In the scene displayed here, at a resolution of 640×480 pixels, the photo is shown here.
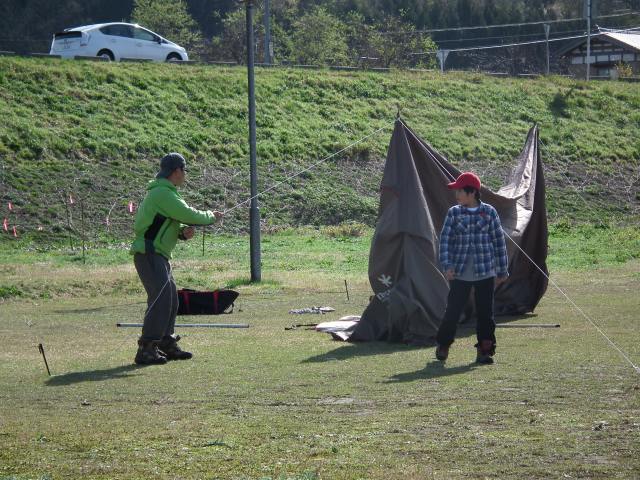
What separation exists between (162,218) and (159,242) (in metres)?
0.25

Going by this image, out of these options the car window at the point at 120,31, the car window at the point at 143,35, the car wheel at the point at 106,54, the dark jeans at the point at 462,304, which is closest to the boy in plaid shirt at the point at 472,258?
the dark jeans at the point at 462,304

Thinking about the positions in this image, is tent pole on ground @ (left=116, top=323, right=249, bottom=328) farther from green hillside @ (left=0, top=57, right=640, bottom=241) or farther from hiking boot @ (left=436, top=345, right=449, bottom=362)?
green hillside @ (left=0, top=57, right=640, bottom=241)

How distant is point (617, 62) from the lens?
7250 centimetres

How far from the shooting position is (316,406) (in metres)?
8.67

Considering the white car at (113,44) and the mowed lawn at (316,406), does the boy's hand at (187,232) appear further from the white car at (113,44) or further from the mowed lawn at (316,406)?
the white car at (113,44)

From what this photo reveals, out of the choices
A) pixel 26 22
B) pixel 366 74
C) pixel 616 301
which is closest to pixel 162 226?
pixel 616 301

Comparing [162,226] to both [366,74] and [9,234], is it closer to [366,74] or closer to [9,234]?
[9,234]

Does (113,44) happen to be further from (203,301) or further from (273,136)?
(203,301)

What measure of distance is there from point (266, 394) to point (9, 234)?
19980 millimetres

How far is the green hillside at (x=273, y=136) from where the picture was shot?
31.6m

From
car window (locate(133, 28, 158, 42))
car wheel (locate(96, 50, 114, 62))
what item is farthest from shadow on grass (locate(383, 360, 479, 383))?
car window (locate(133, 28, 158, 42))

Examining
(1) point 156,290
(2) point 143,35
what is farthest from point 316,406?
(2) point 143,35

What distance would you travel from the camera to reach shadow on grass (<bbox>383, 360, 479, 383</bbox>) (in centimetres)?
996

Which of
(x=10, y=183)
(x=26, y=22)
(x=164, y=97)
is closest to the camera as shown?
(x=10, y=183)
